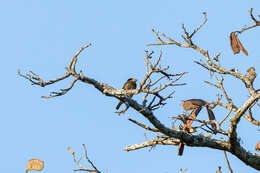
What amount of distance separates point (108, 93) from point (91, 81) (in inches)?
11.1

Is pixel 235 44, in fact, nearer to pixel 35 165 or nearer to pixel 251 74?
pixel 251 74

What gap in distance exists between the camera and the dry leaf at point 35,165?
4.85 m

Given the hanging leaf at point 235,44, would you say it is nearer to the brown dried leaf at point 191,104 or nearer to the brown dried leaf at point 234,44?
the brown dried leaf at point 234,44

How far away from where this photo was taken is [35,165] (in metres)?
4.91

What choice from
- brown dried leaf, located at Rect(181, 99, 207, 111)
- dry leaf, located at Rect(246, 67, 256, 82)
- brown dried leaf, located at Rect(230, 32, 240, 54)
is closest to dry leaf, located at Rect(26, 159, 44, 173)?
brown dried leaf, located at Rect(181, 99, 207, 111)

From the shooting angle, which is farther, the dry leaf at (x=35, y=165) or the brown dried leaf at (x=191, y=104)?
the brown dried leaf at (x=191, y=104)

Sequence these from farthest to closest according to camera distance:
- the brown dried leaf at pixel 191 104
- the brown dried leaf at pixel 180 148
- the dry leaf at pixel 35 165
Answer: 1. the brown dried leaf at pixel 180 148
2. the brown dried leaf at pixel 191 104
3. the dry leaf at pixel 35 165

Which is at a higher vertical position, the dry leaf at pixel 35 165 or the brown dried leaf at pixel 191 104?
the brown dried leaf at pixel 191 104

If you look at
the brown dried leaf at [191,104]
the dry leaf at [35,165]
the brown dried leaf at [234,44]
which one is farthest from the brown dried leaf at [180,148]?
the dry leaf at [35,165]

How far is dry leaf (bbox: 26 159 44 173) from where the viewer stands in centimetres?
485

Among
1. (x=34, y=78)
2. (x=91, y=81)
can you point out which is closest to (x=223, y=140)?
(x=91, y=81)

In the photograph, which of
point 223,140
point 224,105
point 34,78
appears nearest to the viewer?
point 34,78

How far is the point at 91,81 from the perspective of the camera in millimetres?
6160

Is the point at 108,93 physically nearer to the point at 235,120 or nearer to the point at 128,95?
the point at 128,95
